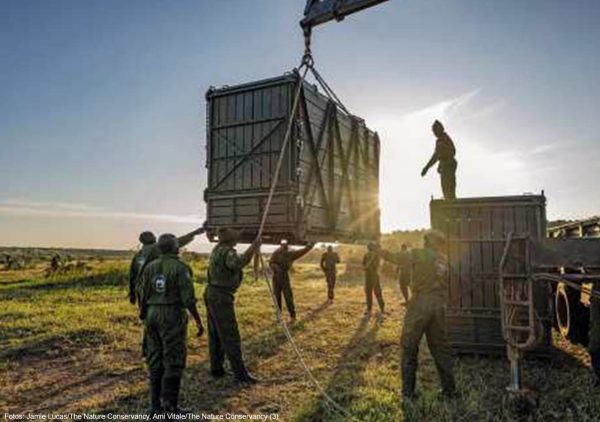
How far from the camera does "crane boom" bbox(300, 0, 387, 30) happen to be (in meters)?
7.89

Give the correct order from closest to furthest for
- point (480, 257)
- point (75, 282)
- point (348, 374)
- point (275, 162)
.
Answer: point (348, 374) < point (480, 257) < point (275, 162) < point (75, 282)

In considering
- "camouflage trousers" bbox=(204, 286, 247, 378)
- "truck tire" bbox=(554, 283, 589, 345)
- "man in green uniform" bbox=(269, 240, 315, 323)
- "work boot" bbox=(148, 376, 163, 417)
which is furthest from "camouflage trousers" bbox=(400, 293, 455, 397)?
"man in green uniform" bbox=(269, 240, 315, 323)

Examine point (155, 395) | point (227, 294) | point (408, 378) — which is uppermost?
point (227, 294)

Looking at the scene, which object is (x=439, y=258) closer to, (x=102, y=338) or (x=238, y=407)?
(x=238, y=407)

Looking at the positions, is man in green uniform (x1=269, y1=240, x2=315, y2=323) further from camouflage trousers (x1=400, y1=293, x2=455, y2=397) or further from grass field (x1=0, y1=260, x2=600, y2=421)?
camouflage trousers (x1=400, y1=293, x2=455, y2=397)

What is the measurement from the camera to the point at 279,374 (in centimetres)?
714

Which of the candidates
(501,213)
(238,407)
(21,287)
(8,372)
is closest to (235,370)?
(238,407)

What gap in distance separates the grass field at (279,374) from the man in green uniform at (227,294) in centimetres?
35

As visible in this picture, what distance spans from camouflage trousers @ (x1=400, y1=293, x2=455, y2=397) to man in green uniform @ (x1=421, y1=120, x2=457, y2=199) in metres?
3.60

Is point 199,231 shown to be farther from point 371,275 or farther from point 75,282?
point 75,282

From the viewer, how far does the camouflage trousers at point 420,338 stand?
224 inches

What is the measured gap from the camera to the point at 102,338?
380 inches

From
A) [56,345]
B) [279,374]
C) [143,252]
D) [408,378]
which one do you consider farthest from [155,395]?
[56,345]

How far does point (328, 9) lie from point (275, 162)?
9.14ft
